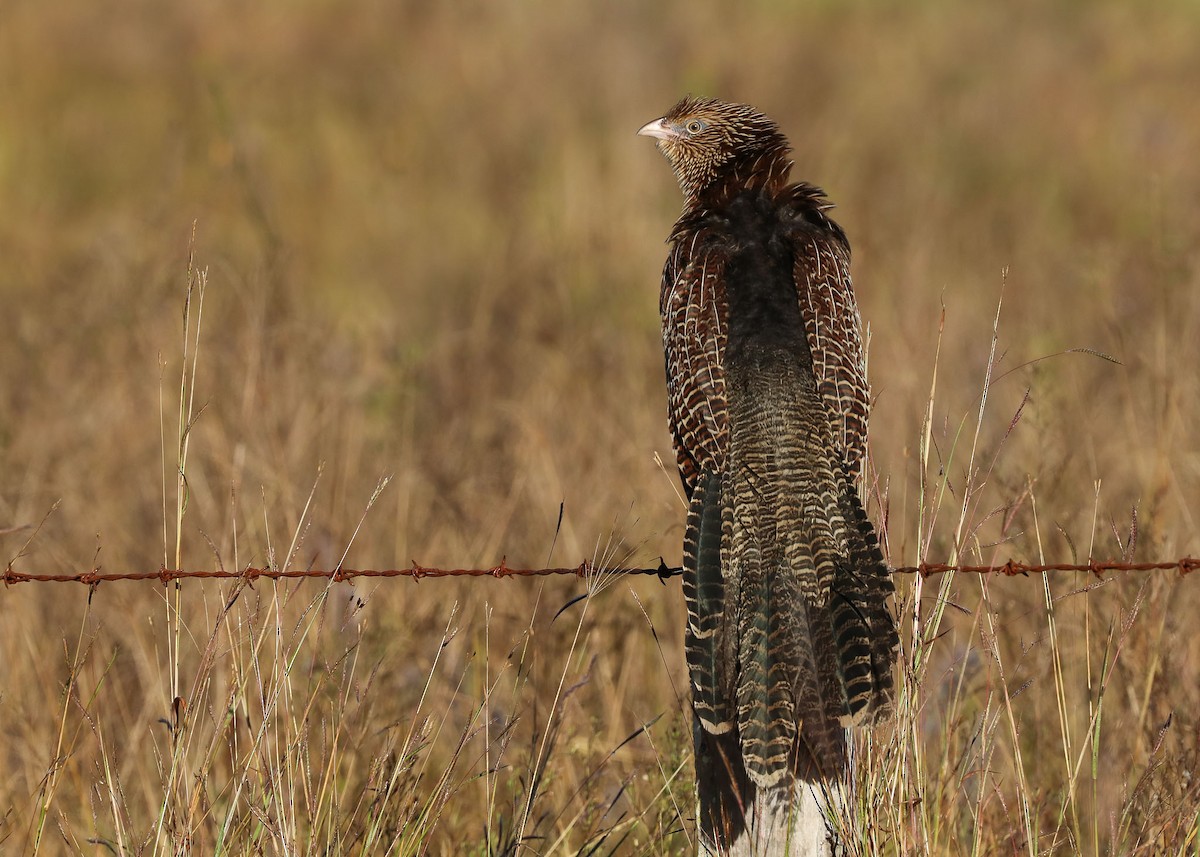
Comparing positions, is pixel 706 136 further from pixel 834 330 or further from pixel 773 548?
pixel 773 548

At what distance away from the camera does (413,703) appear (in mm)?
5055

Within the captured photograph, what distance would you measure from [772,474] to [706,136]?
219cm

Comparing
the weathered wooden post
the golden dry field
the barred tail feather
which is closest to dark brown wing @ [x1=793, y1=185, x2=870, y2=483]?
the golden dry field

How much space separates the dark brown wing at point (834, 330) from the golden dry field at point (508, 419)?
18 centimetres

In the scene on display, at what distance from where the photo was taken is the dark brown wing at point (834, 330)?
4.11 metres

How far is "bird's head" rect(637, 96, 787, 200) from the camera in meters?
5.41

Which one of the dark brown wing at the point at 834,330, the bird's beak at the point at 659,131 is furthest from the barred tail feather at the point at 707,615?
the bird's beak at the point at 659,131

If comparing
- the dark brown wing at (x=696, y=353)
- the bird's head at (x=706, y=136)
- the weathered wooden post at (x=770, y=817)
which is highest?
the bird's head at (x=706, y=136)

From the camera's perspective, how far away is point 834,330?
4.30 meters

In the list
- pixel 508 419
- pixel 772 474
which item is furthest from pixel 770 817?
pixel 508 419

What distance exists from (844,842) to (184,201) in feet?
32.6

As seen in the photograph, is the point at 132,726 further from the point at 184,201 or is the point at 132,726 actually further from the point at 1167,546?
the point at 184,201

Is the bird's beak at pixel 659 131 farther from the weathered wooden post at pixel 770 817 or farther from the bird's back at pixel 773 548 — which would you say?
the weathered wooden post at pixel 770 817

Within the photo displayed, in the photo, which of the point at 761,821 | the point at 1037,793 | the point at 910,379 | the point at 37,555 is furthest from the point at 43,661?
the point at 910,379
